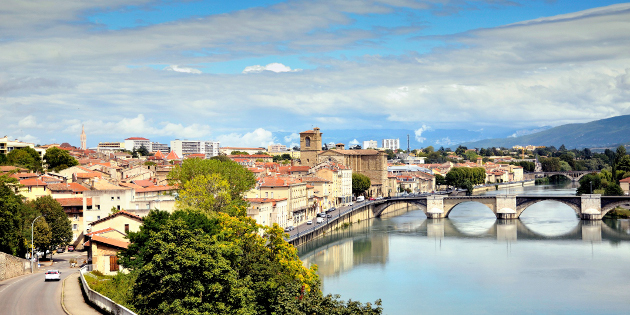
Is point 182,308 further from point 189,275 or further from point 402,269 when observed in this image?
point 402,269

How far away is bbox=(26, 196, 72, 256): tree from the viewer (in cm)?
3712

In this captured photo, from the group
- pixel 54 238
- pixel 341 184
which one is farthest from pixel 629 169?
pixel 54 238

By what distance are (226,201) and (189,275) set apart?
65.0 feet

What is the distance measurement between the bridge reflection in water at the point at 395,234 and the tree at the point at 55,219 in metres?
14.5

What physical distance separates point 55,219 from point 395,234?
97.6 ft

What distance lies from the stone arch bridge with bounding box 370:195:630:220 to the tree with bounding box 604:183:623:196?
5.61 meters

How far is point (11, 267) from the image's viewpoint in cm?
2652

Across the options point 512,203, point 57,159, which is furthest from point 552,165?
point 57,159

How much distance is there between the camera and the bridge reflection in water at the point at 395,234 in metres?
44.3

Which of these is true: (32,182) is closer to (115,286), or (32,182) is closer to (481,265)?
(115,286)

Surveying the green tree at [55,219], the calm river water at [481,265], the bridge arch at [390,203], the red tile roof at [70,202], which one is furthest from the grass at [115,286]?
the bridge arch at [390,203]

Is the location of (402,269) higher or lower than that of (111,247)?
lower

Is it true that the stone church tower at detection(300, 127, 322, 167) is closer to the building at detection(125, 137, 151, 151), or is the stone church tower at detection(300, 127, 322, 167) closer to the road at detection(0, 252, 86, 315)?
→ the road at detection(0, 252, 86, 315)

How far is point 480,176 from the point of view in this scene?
412 feet
